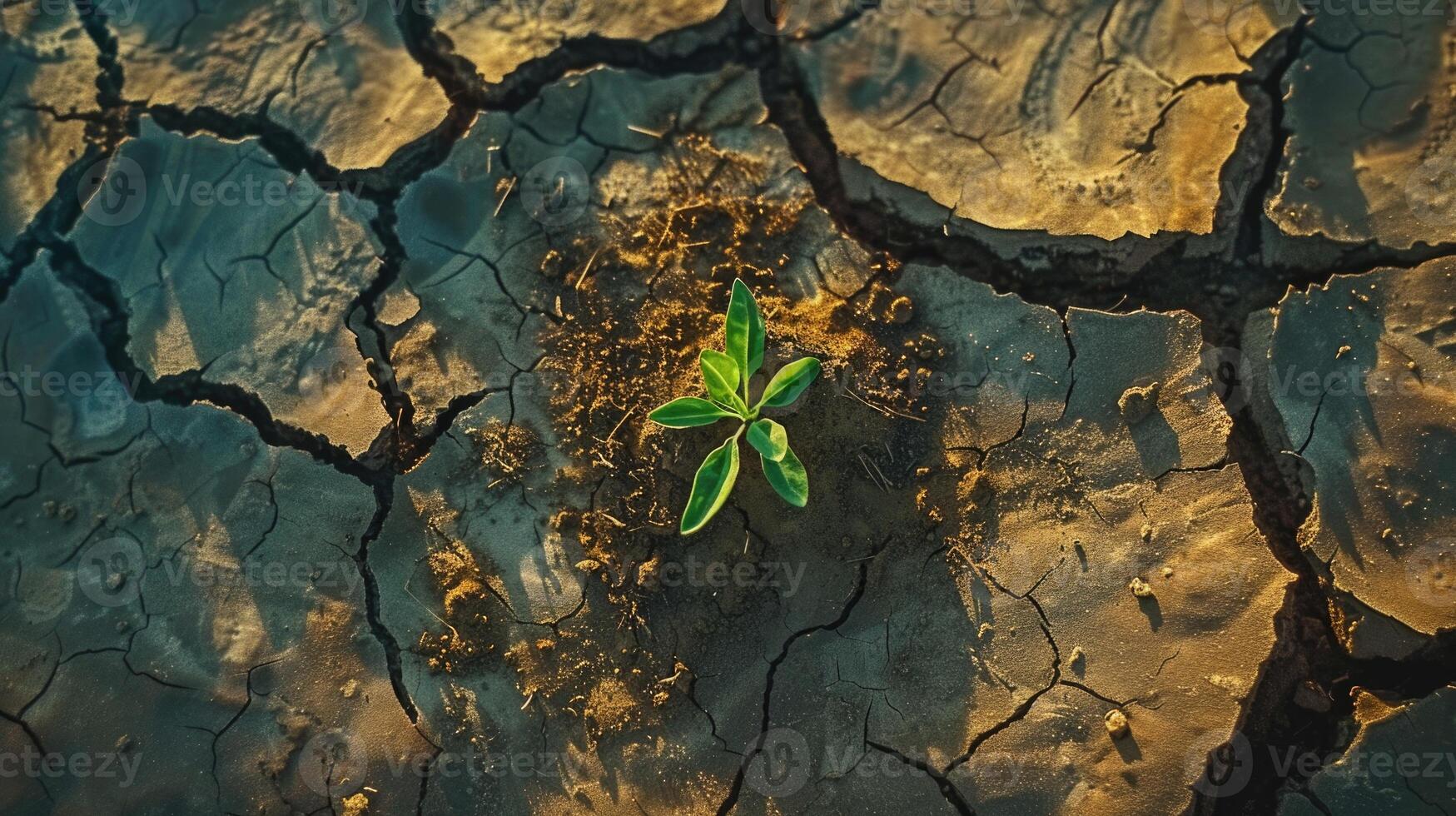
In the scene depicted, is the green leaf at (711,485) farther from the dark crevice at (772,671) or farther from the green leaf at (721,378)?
the dark crevice at (772,671)

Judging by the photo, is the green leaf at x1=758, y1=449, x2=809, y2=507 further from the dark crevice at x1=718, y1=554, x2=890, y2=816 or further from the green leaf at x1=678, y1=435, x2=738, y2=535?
the dark crevice at x1=718, y1=554, x2=890, y2=816

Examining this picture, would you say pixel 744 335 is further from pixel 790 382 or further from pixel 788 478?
pixel 788 478

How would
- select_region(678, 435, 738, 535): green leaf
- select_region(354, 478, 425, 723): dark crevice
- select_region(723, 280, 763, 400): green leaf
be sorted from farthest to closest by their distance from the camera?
select_region(354, 478, 425, 723): dark crevice → select_region(723, 280, 763, 400): green leaf → select_region(678, 435, 738, 535): green leaf

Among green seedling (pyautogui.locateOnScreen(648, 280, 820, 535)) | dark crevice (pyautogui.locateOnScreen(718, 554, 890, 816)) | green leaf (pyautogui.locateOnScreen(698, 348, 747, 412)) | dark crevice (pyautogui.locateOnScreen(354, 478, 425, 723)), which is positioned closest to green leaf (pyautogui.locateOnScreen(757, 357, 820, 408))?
green seedling (pyautogui.locateOnScreen(648, 280, 820, 535))

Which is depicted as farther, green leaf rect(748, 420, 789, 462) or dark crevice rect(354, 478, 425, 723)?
dark crevice rect(354, 478, 425, 723)

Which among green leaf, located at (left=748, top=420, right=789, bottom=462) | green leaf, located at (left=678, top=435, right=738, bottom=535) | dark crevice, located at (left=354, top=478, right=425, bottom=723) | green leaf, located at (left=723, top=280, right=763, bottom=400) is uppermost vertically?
green leaf, located at (left=723, top=280, right=763, bottom=400)

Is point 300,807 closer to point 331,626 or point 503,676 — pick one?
point 331,626
